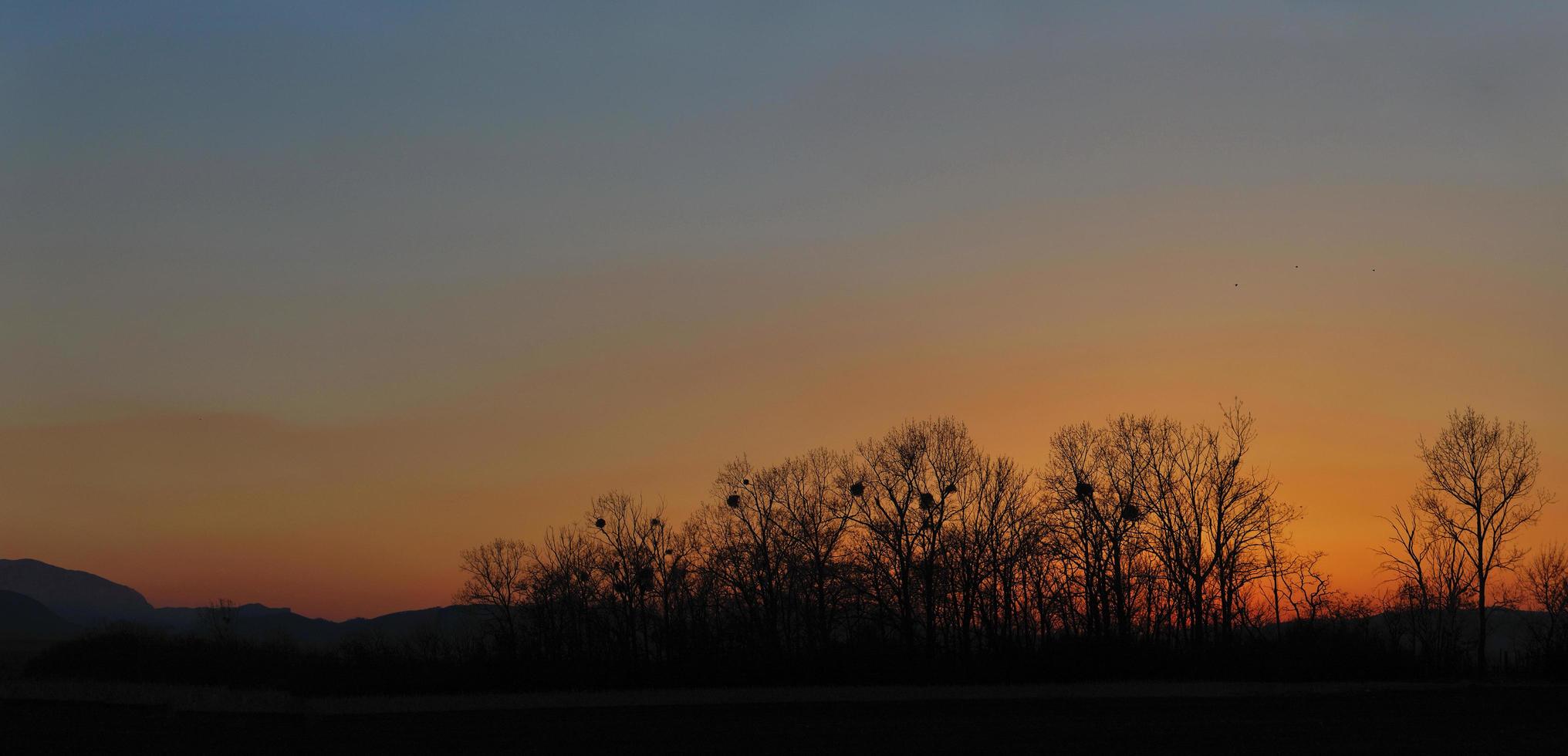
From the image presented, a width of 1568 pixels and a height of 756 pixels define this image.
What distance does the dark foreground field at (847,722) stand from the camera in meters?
33.8

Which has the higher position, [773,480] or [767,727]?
[773,480]

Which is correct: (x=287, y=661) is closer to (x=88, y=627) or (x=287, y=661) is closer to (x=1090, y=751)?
(x=88, y=627)

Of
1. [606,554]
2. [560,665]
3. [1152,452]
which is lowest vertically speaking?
[560,665]

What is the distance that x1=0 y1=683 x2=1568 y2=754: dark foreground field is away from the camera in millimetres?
33781

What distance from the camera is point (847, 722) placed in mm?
42250

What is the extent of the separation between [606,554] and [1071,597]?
37760mm

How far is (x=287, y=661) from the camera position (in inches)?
3049

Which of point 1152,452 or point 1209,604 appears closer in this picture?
point 1209,604

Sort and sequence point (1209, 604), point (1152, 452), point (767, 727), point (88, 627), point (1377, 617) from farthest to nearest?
1. point (88, 627)
2. point (1377, 617)
3. point (1152, 452)
4. point (1209, 604)
5. point (767, 727)

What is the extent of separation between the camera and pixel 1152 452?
247 feet

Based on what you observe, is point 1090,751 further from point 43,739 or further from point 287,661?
point 287,661

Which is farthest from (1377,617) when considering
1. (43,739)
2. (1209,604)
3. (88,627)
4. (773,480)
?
(88,627)

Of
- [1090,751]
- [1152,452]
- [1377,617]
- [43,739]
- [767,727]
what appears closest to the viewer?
[1090,751]

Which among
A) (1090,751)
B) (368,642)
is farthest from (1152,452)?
(368,642)
